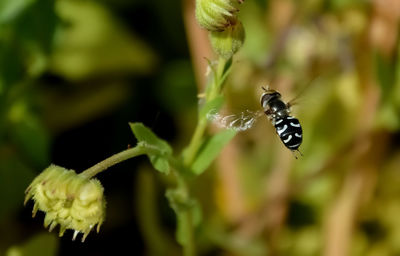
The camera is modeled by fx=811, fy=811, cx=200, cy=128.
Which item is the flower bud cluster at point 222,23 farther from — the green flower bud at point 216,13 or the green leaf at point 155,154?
the green leaf at point 155,154

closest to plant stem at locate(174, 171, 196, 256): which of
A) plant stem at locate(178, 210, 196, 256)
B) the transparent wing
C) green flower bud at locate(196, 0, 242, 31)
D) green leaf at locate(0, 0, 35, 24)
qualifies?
plant stem at locate(178, 210, 196, 256)

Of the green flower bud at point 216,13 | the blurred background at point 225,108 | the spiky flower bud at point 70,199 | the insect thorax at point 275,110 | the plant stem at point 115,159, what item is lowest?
the spiky flower bud at point 70,199

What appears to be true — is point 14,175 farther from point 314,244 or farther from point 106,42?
point 314,244

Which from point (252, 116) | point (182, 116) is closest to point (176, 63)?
point (182, 116)

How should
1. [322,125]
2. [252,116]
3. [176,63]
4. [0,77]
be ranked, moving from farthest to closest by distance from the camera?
[176,63], [322,125], [0,77], [252,116]

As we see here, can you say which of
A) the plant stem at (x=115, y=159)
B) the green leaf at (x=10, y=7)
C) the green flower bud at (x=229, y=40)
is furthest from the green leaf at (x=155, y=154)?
the green leaf at (x=10, y=7)

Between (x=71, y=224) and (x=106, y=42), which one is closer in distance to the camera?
(x=71, y=224)
